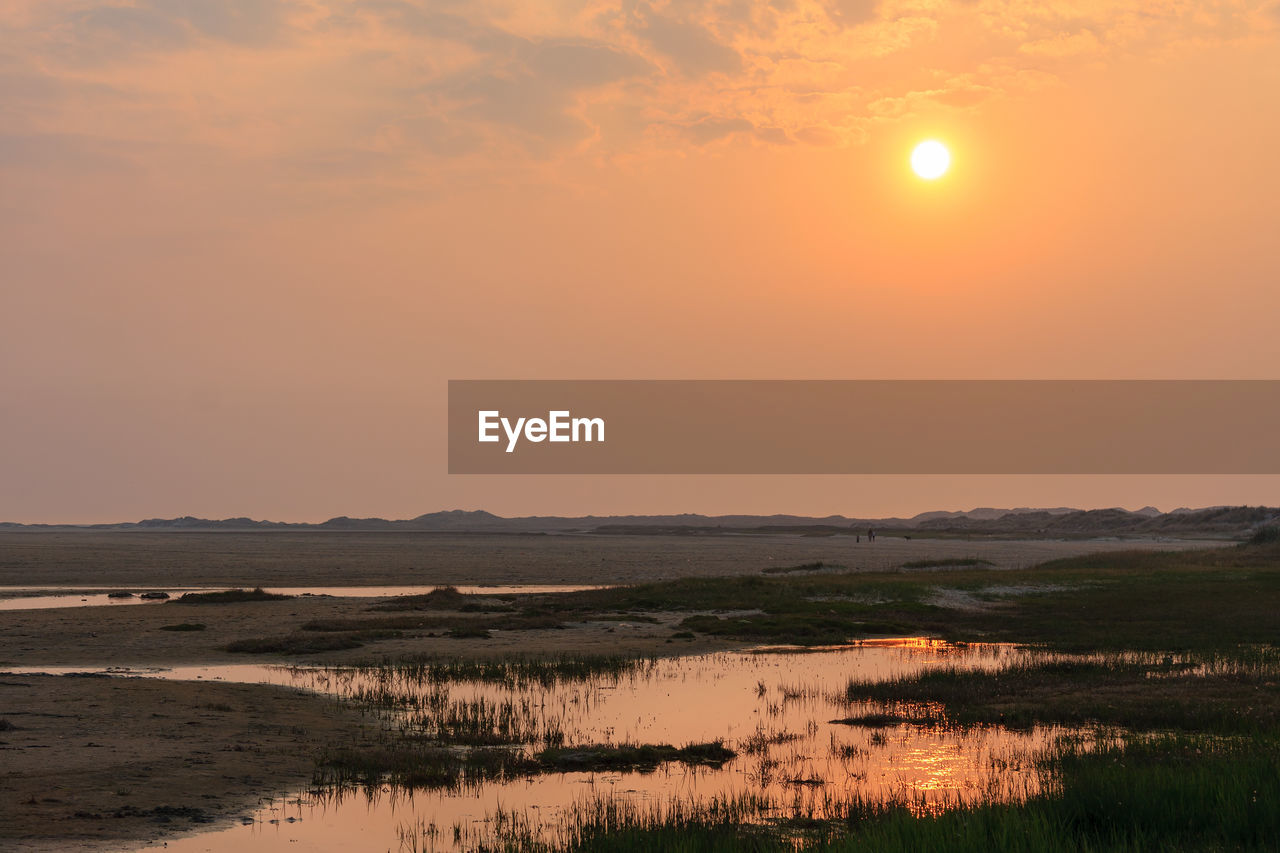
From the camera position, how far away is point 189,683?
27.5 metres

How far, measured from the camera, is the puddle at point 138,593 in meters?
53.8

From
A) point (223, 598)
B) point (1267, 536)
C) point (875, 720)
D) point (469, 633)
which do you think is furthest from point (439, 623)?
point (1267, 536)

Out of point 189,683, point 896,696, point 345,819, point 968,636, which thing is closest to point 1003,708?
point 896,696

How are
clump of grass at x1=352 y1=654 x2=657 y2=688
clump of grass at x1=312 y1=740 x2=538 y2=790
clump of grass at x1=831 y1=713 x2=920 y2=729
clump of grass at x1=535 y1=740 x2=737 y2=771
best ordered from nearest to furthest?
clump of grass at x1=312 y1=740 x2=538 y2=790 < clump of grass at x1=535 y1=740 x2=737 y2=771 < clump of grass at x1=831 y1=713 x2=920 y2=729 < clump of grass at x1=352 y1=654 x2=657 y2=688

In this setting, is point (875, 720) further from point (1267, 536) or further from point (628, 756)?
point (1267, 536)

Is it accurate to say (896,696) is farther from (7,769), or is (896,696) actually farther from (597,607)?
(597,607)

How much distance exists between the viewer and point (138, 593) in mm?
60969

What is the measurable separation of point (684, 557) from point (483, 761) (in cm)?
10586

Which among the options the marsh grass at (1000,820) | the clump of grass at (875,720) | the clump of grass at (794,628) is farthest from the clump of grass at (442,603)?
the marsh grass at (1000,820)

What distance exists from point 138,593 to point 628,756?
167ft

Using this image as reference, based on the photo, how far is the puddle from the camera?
53.8m

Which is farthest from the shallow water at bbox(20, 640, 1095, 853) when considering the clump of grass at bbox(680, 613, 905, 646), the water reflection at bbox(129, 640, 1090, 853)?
the clump of grass at bbox(680, 613, 905, 646)

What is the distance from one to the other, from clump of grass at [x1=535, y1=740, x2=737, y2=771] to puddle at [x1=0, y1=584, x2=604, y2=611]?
40.7 meters

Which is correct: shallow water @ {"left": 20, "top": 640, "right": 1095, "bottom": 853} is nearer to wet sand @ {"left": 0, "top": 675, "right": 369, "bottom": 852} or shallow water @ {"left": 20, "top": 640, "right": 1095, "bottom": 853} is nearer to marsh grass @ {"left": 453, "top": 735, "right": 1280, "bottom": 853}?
marsh grass @ {"left": 453, "top": 735, "right": 1280, "bottom": 853}
